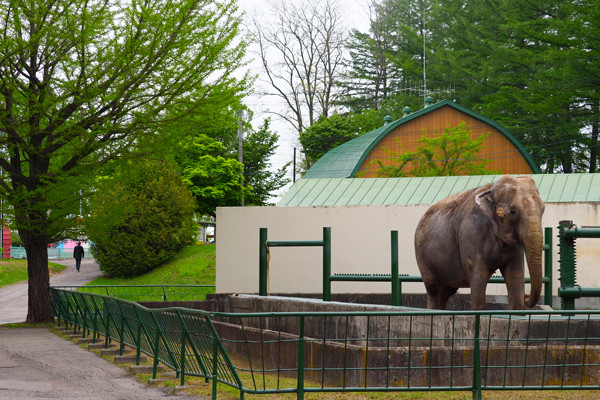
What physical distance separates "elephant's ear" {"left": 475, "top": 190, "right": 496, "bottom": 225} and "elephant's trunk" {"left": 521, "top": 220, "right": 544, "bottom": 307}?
58cm

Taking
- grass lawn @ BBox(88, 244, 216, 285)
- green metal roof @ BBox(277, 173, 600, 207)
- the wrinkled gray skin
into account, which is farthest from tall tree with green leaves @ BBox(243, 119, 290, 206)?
the wrinkled gray skin

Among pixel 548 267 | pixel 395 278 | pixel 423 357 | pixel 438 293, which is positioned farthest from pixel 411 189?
pixel 423 357

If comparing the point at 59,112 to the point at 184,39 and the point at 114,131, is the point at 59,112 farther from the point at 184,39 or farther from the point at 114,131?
the point at 184,39

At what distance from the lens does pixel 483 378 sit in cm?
908

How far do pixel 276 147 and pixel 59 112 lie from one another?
3896 cm

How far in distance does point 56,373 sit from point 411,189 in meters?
11.5

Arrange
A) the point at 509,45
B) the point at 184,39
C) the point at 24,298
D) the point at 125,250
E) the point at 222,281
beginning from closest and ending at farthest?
1. the point at 184,39
2. the point at 222,281
3. the point at 24,298
4. the point at 125,250
5. the point at 509,45

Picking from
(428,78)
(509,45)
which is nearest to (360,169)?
(509,45)

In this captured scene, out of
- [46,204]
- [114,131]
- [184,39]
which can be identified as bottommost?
[46,204]

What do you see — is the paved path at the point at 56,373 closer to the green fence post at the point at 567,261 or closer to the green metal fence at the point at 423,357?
the green metal fence at the point at 423,357

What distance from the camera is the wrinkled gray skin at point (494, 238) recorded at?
10367 millimetres

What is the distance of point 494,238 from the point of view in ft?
35.5

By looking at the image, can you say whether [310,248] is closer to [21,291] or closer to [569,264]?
[569,264]

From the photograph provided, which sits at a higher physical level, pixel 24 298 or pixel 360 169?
pixel 360 169
